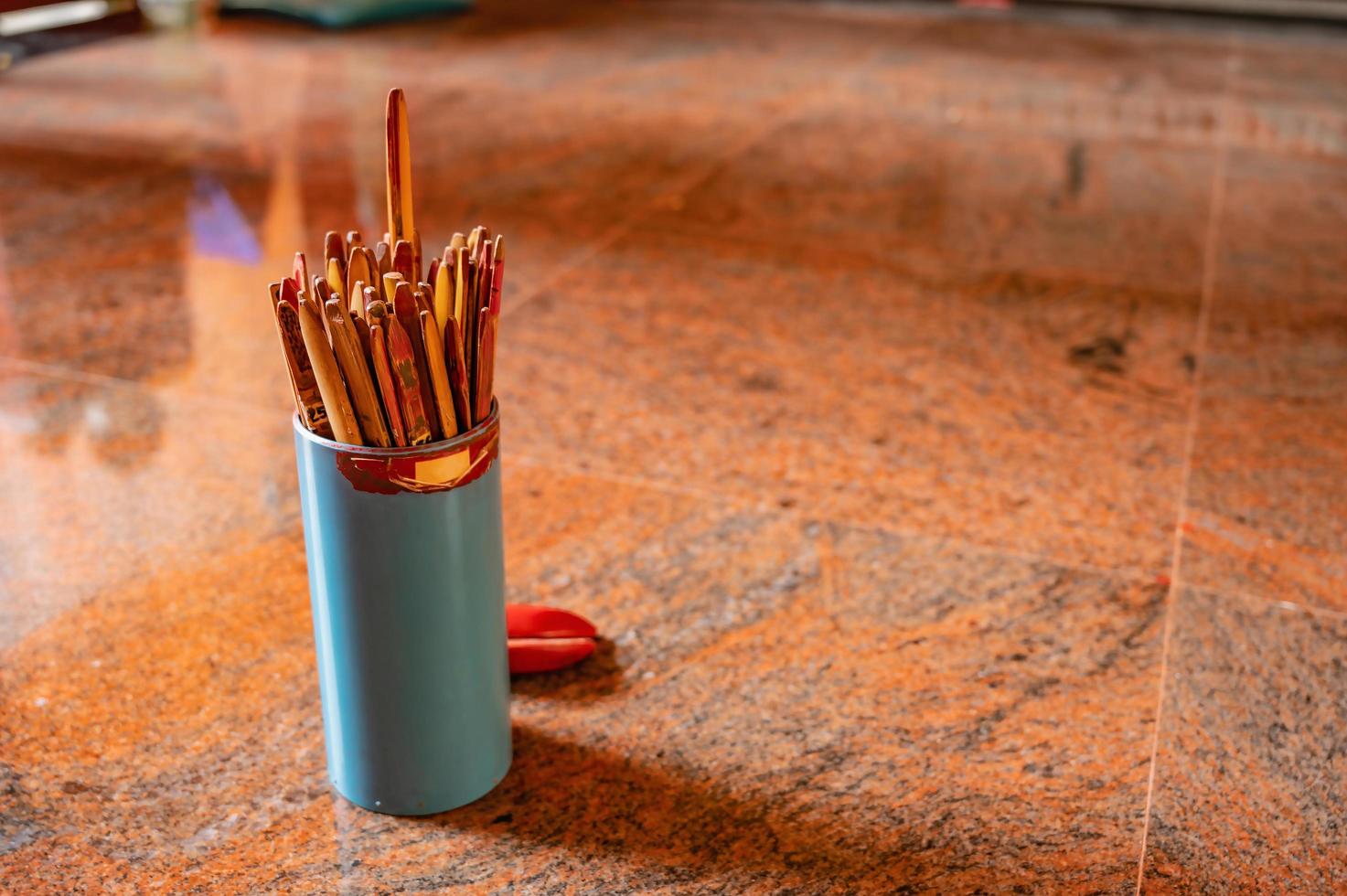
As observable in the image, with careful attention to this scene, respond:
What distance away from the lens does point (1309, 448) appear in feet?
7.62

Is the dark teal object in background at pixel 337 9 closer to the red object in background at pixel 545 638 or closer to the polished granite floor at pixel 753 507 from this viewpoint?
the polished granite floor at pixel 753 507

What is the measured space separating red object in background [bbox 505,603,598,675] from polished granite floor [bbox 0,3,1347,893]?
27 millimetres

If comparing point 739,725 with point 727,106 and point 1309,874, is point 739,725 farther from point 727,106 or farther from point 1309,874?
point 727,106

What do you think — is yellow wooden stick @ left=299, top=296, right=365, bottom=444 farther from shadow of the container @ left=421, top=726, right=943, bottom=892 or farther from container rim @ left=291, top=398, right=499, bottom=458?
shadow of the container @ left=421, top=726, right=943, bottom=892

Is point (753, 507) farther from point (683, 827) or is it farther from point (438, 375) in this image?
point (438, 375)

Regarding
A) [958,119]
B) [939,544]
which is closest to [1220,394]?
[939,544]

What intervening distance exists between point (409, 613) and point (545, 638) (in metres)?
0.38

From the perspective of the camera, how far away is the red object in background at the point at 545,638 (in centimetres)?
167

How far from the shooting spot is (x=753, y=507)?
6.88ft

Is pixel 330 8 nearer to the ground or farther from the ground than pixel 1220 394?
farther from the ground

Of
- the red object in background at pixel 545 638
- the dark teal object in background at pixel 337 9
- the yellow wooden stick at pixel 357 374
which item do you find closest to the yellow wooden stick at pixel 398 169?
the yellow wooden stick at pixel 357 374

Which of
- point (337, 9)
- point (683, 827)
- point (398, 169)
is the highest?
point (337, 9)

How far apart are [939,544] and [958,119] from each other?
2838 millimetres

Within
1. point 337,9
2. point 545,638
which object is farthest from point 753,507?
point 337,9
